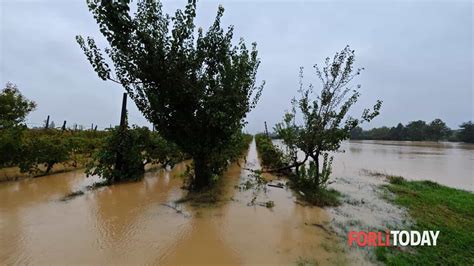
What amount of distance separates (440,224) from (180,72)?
584cm

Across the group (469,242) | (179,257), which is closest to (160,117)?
(179,257)

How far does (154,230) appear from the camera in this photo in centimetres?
440

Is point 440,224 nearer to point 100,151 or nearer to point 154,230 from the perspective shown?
point 154,230

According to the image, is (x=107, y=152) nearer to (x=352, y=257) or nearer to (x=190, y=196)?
(x=190, y=196)

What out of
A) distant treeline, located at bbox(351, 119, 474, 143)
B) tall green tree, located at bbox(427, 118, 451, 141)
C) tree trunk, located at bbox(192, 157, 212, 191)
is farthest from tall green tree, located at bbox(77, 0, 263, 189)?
tall green tree, located at bbox(427, 118, 451, 141)

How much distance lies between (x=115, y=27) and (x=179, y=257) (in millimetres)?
4717

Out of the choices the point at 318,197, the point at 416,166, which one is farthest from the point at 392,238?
the point at 416,166

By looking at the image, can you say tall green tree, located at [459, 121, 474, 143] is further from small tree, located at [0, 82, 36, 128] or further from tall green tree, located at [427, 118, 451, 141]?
small tree, located at [0, 82, 36, 128]

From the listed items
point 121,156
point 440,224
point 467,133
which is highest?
point 467,133

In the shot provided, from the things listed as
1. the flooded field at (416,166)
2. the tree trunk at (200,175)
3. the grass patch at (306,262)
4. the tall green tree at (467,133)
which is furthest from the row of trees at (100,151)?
the tall green tree at (467,133)

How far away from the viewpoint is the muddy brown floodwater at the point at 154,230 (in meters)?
3.51

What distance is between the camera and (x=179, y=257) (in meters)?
3.49

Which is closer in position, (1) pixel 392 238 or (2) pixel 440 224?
(1) pixel 392 238

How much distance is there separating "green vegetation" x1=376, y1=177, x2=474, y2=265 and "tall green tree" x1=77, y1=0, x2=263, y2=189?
411 centimetres
